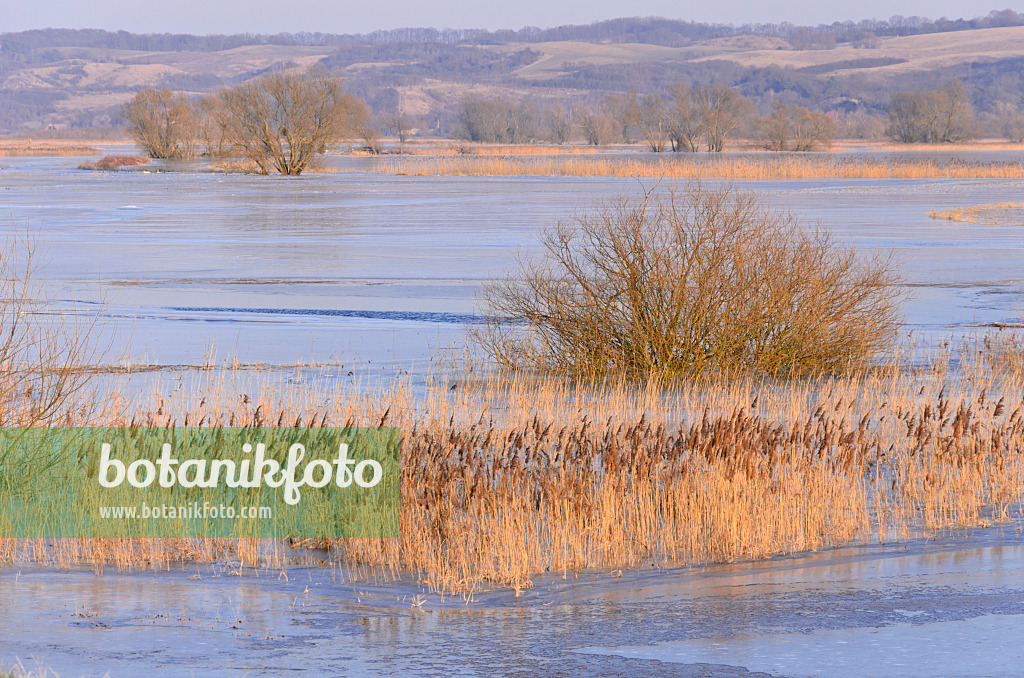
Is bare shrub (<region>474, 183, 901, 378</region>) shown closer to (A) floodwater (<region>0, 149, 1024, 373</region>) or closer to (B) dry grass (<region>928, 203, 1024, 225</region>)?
(A) floodwater (<region>0, 149, 1024, 373</region>)

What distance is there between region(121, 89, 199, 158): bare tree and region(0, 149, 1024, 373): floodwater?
35248 millimetres

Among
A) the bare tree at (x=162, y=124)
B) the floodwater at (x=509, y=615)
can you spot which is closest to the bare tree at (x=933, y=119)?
the bare tree at (x=162, y=124)

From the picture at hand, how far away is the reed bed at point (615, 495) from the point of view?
7.64 metres

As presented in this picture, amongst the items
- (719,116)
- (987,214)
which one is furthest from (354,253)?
(719,116)

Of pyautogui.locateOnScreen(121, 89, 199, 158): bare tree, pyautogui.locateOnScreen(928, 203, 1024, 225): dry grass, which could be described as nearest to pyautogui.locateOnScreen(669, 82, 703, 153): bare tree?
pyautogui.locateOnScreen(121, 89, 199, 158): bare tree

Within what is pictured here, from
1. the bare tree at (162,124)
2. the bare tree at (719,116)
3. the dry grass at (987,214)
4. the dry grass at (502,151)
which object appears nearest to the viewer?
A: the dry grass at (987,214)

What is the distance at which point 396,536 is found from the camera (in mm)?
7719

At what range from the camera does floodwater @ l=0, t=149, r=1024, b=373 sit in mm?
16016

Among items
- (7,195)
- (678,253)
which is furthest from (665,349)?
(7,195)

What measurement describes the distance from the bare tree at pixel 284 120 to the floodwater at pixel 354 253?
13.3 meters

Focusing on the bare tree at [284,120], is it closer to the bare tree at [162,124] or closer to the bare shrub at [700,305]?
the bare tree at [162,124]

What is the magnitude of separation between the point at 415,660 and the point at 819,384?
8.04 metres

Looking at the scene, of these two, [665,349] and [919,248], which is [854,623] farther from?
[919,248]

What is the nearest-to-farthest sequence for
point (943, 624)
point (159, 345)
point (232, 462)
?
point (943, 624), point (232, 462), point (159, 345)
